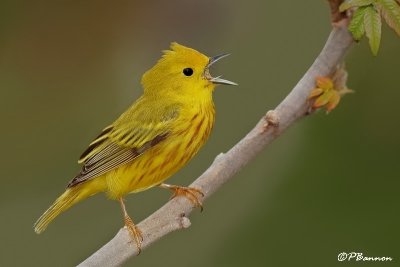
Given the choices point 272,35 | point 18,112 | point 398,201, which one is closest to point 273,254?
point 398,201

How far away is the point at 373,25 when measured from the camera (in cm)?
276

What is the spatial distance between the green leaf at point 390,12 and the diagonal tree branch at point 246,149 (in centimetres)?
49

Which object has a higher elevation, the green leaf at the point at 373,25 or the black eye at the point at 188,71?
the black eye at the point at 188,71

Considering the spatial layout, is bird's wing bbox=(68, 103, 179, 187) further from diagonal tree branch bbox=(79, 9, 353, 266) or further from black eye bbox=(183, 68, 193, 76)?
diagonal tree branch bbox=(79, 9, 353, 266)

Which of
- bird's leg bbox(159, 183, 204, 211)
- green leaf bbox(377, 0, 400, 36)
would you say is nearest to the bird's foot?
bird's leg bbox(159, 183, 204, 211)

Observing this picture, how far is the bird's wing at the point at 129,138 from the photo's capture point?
3543mm

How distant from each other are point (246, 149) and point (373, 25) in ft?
2.27

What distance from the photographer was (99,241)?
3953mm

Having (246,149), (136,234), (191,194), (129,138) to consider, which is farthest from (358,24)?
(129,138)

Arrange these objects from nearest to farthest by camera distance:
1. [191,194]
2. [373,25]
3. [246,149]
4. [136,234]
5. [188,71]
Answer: [373,25] → [136,234] → [246,149] → [191,194] → [188,71]

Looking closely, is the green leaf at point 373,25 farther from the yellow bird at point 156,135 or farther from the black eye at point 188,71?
the black eye at point 188,71

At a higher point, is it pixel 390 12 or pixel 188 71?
pixel 188 71

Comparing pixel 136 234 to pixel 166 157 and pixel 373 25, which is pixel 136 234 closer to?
pixel 166 157

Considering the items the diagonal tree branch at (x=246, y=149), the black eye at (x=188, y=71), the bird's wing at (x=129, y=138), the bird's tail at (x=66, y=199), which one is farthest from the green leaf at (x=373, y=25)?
the bird's tail at (x=66, y=199)
